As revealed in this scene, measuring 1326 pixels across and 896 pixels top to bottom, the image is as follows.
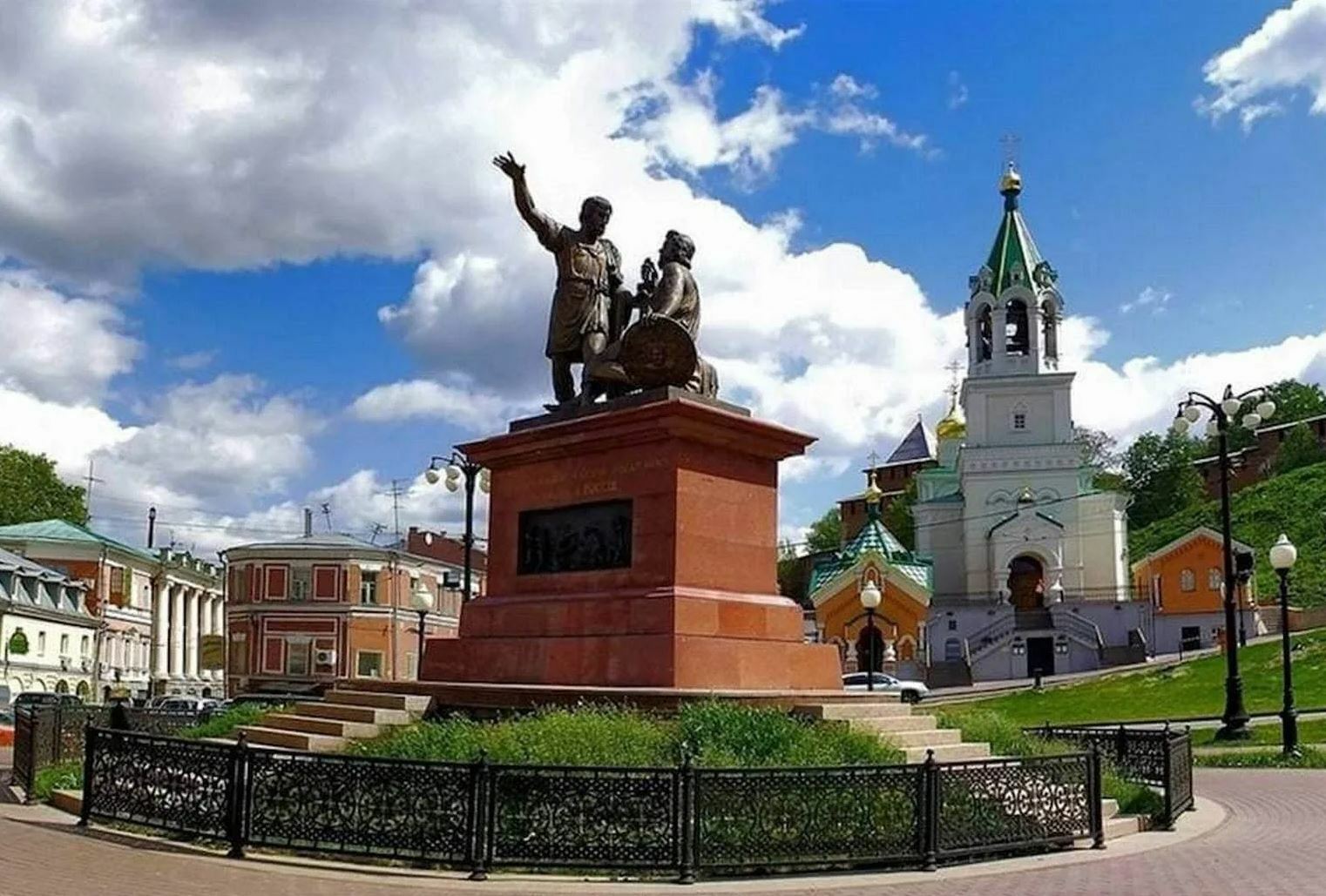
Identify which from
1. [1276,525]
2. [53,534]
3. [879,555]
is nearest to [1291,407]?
[1276,525]

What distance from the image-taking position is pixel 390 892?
344 inches

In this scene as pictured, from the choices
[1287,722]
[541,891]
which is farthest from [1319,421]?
[541,891]

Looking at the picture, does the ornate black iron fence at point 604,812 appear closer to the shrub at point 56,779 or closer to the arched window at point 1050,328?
the shrub at point 56,779

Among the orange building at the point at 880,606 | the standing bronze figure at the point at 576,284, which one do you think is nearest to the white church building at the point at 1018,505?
the orange building at the point at 880,606

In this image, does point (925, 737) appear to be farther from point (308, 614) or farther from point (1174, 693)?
point (308, 614)

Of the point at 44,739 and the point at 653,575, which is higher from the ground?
the point at 653,575

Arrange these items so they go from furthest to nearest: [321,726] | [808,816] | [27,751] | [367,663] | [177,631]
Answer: [177,631] → [367,663] → [27,751] → [321,726] → [808,816]

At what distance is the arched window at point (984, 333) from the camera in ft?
237

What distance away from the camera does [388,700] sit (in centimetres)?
1386

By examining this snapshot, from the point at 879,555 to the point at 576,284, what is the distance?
49.6 meters

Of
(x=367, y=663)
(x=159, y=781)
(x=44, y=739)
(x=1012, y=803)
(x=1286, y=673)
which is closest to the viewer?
(x=1012, y=803)

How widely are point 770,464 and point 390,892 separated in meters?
7.54

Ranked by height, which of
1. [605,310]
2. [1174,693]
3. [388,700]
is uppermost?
[605,310]

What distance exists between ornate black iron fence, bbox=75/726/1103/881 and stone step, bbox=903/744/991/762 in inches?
79.7
